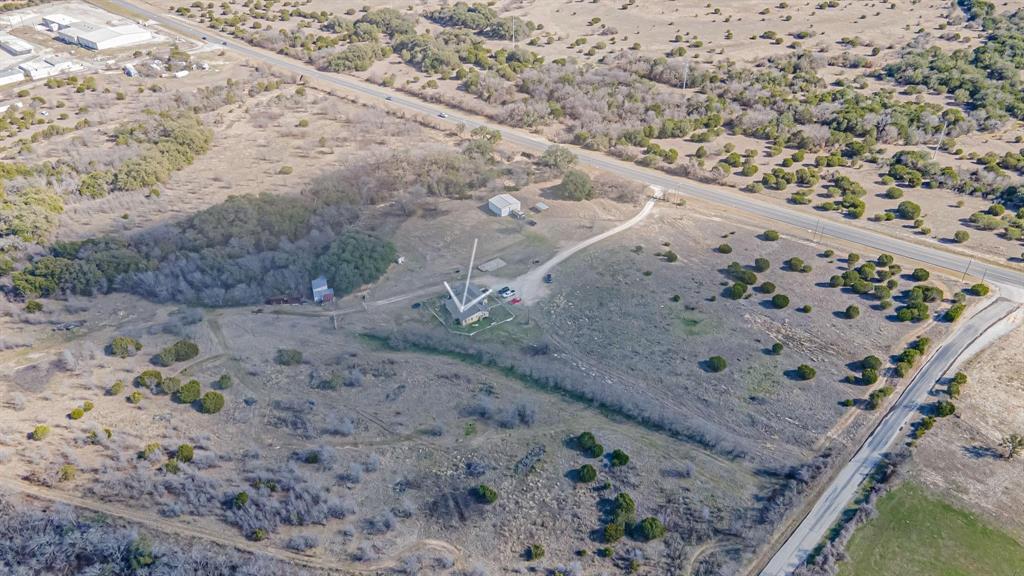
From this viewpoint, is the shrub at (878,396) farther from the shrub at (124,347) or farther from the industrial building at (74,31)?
the industrial building at (74,31)

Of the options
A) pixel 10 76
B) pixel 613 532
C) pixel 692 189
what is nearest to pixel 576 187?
pixel 692 189

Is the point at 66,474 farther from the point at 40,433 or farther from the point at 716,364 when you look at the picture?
the point at 716,364

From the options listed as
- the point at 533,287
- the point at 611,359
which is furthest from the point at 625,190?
the point at 611,359

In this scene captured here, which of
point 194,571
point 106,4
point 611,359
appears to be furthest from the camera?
point 106,4

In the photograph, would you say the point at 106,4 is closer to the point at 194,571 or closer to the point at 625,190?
the point at 625,190

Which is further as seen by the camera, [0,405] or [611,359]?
[611,359]

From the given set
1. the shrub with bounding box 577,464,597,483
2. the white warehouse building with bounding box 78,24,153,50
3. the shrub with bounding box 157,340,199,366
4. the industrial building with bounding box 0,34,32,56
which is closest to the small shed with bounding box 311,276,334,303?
the shrub with bounding box 157,340,199,366
